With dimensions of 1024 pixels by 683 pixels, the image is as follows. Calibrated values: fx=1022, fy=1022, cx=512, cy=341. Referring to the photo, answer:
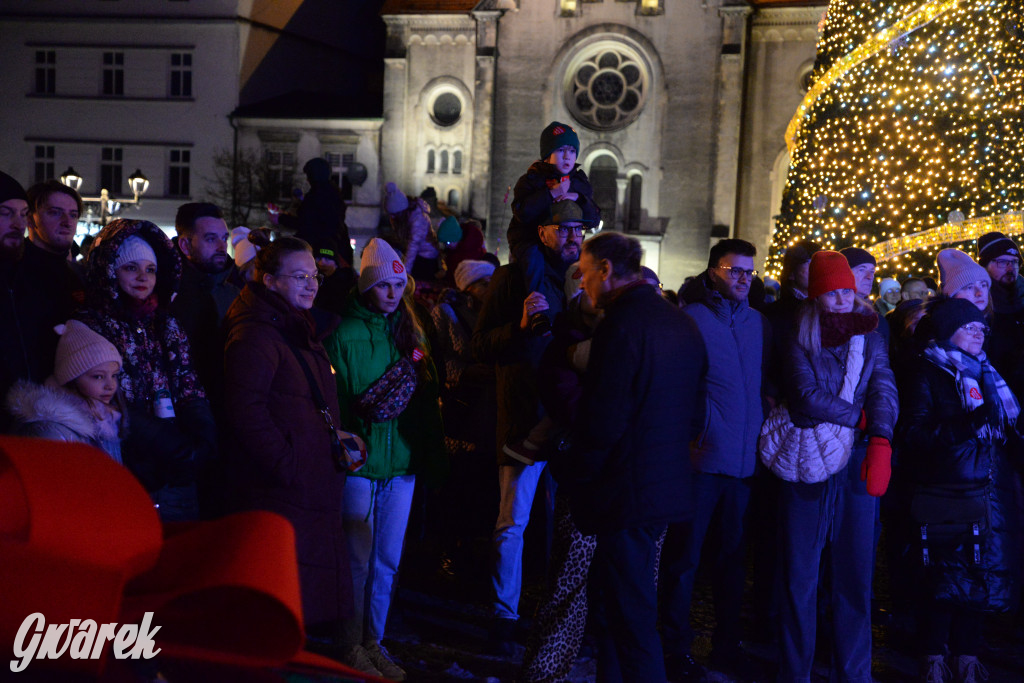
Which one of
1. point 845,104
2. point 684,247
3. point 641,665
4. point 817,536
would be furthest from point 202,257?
point 684,247

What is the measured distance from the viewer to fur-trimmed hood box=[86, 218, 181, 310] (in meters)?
4.21

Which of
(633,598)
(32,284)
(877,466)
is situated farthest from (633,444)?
(32,284)

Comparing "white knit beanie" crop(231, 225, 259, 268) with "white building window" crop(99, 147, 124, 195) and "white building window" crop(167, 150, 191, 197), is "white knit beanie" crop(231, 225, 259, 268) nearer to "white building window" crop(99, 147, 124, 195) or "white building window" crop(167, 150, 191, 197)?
"white building window" crop(167, 150, 191, 197)

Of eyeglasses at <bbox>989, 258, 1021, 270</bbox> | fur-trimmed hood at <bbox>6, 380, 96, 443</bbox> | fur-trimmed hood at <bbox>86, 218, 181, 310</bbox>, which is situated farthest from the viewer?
eyeglasses at <bbox>989, 258, 1021, 270</bbox>

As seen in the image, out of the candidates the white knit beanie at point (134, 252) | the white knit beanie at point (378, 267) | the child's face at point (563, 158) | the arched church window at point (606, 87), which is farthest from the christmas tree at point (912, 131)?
the arched church window at point (606, 87)

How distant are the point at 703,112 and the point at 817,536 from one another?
111ft

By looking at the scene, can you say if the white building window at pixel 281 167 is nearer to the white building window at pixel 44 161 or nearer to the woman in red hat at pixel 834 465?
the white building window at pixel 44 161

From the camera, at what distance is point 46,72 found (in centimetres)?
4069

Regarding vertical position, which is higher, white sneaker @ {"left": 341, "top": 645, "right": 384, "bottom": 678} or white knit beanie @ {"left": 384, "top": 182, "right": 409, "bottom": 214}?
white knit beanie @ {"left": 384, "top": 182, "right": 409, "bottom": 214}

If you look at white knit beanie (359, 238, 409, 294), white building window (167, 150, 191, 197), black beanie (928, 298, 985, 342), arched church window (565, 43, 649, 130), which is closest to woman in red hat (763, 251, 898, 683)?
black beanie (928, 298, 985, 342)

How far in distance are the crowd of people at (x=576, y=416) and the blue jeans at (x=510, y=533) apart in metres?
0.02

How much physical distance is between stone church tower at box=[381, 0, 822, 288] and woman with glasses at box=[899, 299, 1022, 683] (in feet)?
102

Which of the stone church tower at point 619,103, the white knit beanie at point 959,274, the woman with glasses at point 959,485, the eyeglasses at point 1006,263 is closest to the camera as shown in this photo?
the woman with glasses at point 959,485

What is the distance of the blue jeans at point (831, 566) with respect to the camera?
16.1 ft
